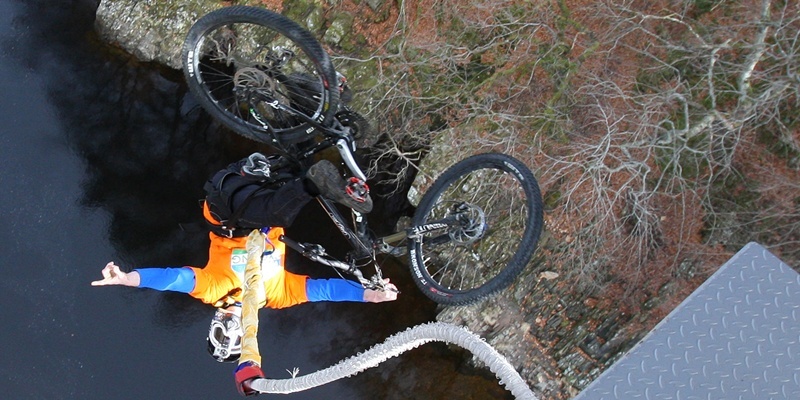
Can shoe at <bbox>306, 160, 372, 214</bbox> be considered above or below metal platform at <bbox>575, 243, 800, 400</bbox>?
below

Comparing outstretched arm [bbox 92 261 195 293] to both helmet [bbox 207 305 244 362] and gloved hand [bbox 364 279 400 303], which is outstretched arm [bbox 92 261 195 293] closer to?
helmet [bbox 207 305 244 362]

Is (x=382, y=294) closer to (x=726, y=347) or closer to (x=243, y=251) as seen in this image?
(x=243, y=251)

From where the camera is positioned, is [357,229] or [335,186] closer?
[335,186]

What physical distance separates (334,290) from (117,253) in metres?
4.35

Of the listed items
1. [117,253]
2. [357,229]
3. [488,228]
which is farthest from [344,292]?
[117,253]

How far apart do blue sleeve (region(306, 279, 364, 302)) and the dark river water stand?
295 centimetres

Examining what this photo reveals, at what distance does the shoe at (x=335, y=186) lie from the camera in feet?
13.7

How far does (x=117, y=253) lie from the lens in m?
7.89

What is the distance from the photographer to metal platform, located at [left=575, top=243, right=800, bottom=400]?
6.53 feet

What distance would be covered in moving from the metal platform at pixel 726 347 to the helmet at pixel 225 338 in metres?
3.25

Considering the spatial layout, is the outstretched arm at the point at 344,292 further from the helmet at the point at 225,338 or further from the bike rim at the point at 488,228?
the bike rim at the point at 488,228

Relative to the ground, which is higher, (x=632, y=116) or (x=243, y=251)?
(x=243, y=251)

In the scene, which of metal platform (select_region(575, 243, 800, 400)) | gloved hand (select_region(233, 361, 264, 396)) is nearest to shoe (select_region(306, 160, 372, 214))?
gloved hand (select_region(233, 361, 264, 396))

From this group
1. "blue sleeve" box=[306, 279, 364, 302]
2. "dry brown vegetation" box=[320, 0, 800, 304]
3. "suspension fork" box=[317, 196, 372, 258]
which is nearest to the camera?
"suspension fork" box=[317, 196, 372, 258]
